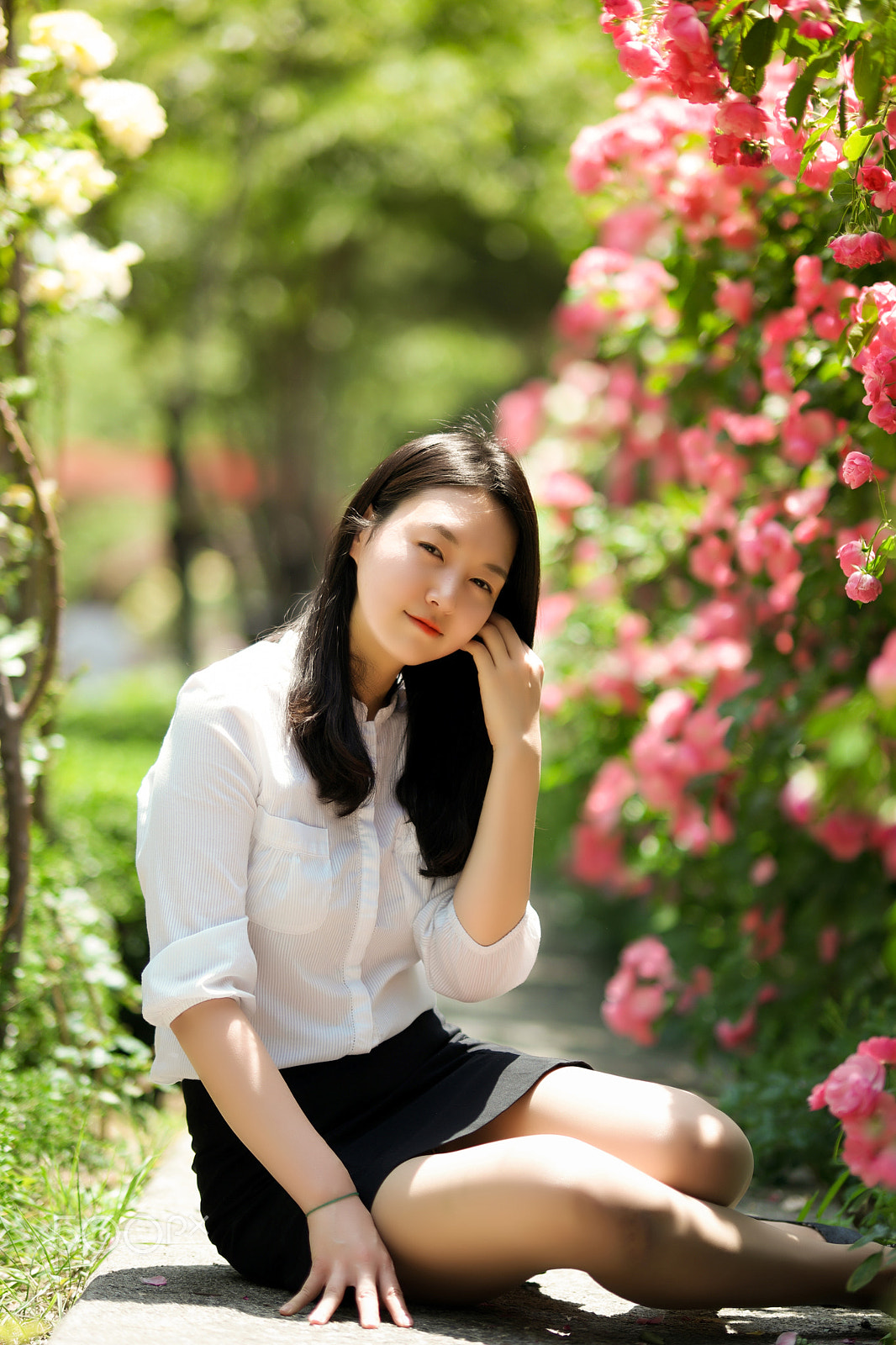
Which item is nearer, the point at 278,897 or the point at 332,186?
the point at 278,897

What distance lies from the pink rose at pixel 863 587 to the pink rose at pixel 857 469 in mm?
128

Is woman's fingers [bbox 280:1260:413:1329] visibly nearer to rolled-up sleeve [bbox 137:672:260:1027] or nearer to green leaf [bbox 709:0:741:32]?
rolled-up sleeve [bbox 137:672:260:1027]

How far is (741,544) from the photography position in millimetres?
2842

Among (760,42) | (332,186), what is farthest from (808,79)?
(332,186)

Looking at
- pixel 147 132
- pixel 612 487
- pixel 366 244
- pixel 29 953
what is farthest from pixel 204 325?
pixel 29 953

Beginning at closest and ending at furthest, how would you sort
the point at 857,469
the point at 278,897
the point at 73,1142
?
1. the point at 857,469
2. the point at 278,897
3. the point at 73,1142

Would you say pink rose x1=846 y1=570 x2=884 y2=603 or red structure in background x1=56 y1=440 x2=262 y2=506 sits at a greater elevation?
pink rose x1=846 y1=570 x2=884 y2=603

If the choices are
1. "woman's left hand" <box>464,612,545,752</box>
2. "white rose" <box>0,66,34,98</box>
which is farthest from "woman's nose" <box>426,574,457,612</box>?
"white rose" <box>0,66,34,98</box>

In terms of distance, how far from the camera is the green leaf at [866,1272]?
63.5 inches

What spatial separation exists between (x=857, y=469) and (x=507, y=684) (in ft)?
1.95

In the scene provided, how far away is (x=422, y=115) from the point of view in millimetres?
7047

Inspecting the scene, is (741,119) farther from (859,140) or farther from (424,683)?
(424,683)

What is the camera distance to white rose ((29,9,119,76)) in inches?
95.7

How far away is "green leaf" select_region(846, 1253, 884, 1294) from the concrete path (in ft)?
0.65
